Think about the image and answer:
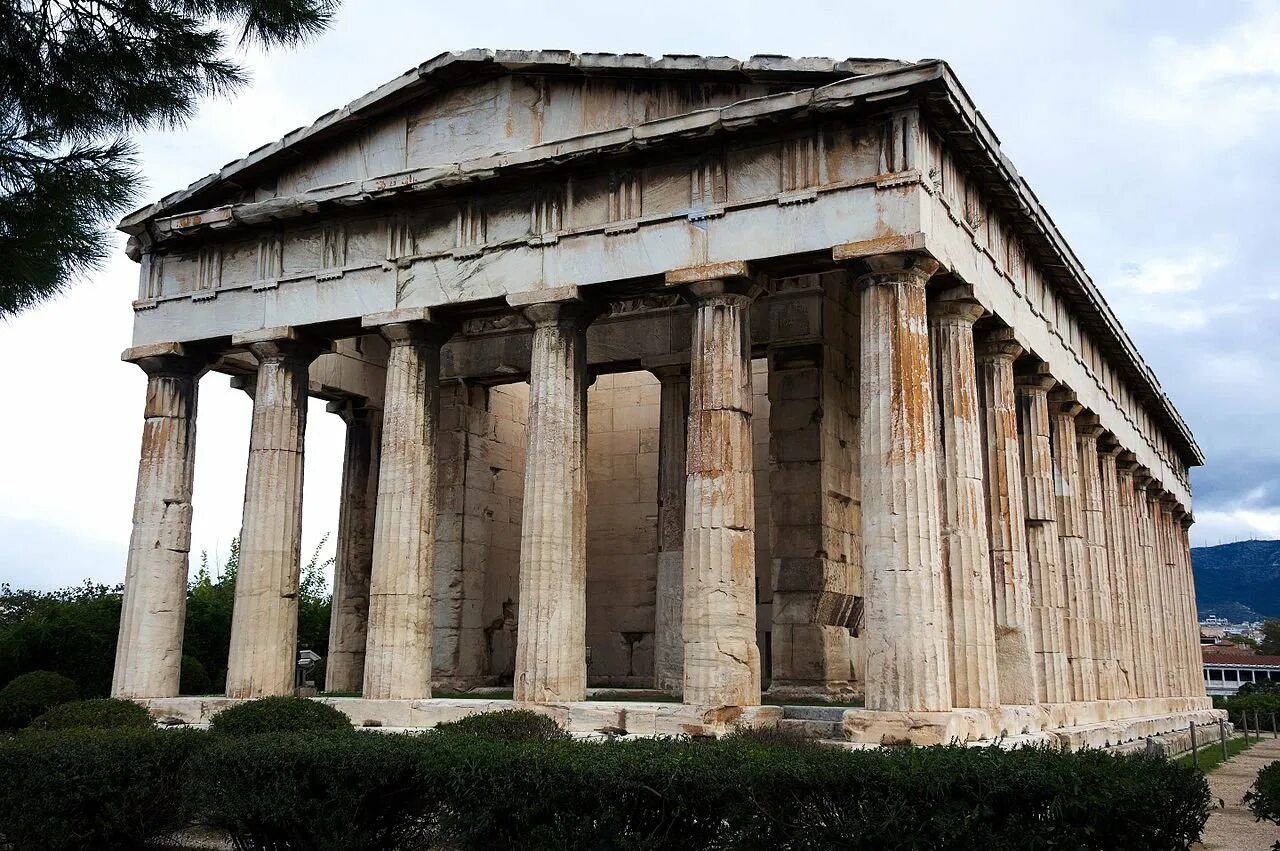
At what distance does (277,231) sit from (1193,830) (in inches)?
706

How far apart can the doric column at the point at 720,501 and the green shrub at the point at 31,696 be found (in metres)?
13.1

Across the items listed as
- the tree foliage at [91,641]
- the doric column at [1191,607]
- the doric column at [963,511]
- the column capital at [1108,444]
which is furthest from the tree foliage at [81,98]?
the doric column at [1191,607]

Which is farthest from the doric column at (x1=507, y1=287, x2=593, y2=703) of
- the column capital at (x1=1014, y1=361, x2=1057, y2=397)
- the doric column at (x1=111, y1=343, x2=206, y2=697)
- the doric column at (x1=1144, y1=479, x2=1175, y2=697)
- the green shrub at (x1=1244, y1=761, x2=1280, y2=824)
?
the doric column at (x1=1144, y1=479, x2=1175, y2=697)

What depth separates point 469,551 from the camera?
25.3 meters

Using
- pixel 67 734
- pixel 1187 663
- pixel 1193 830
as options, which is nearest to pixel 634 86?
pixel 67 734

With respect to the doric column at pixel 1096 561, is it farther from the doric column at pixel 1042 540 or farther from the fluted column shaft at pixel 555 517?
the fluted column shaft at pixel 555 517

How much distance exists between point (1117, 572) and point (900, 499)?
1468 centimetres

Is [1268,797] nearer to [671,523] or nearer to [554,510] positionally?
[554,510]

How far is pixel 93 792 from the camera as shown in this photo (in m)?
12.1

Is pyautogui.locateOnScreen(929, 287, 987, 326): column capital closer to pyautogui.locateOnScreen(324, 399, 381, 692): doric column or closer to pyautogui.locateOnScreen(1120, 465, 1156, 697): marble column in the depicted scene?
pyautogui.locateOnScreen(324, 399, 381, 692): doric column

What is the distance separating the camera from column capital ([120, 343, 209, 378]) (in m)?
22.6

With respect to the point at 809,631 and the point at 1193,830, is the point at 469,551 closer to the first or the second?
the point at 809,631

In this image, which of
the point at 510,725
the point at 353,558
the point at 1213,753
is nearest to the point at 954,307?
the point at 510,725

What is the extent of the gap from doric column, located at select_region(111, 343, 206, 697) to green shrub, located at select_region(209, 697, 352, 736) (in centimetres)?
573
